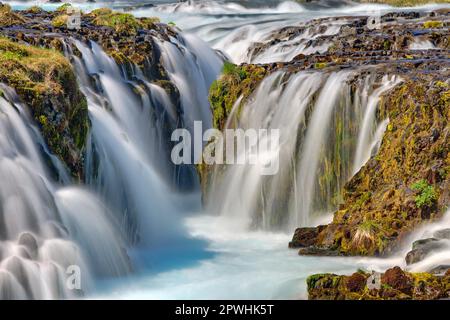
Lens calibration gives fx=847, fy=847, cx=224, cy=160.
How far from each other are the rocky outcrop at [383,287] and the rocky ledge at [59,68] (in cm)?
691

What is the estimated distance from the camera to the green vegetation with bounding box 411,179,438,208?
698 inches

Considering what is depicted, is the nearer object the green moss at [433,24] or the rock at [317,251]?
the rock at [317,251]

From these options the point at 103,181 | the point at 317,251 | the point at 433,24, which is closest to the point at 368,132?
the point at 317,251

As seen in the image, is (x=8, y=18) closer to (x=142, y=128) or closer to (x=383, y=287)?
(x=142, y=128)

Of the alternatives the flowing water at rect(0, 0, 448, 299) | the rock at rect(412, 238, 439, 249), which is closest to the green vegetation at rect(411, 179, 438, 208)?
the flowing water at rect(0, 0, 448, 299)

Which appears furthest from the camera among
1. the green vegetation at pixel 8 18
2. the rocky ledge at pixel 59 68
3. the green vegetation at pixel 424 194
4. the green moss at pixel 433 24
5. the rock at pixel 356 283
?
the green moss at pixel 433 24

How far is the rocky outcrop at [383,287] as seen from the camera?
13805 mm

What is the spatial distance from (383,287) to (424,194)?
4.39 m

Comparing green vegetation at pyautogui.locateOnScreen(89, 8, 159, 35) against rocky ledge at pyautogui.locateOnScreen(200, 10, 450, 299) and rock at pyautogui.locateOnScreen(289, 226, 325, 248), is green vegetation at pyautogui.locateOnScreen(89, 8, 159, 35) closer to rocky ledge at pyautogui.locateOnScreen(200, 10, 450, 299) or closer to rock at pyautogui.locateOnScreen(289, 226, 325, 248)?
rocky ledge at pyautogui.locateOnScreen(200, 10, 450, 299)

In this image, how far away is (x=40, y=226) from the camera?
15.9 meters

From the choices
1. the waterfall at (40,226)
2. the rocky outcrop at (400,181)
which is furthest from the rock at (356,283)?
the waterfall at (40,226)

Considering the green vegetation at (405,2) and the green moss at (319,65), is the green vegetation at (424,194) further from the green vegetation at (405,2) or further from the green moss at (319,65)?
the green vegetation at (405,2)

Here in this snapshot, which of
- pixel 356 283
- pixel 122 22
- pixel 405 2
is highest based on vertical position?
pixel 405 2
